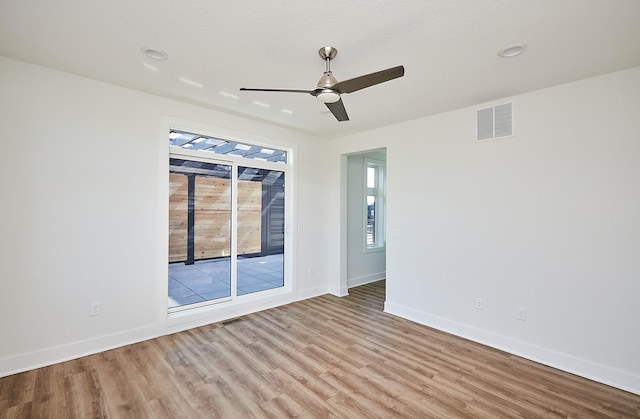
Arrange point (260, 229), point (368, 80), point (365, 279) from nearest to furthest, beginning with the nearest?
point (368, 80) < point (260, 229) < point (365, 279)

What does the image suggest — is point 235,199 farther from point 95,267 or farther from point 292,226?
point 95,267

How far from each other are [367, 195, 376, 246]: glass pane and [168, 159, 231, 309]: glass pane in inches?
116

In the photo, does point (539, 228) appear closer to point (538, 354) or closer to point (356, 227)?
point (538, 354)

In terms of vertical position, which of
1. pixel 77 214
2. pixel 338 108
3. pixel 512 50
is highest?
pixel 512 50

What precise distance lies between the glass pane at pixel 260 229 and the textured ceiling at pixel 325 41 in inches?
61.3

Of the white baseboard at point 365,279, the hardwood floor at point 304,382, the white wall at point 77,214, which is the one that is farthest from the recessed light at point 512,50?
the white baseboard at point 365,279

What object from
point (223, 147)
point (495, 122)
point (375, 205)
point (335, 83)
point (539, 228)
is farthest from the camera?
point (375, 205)

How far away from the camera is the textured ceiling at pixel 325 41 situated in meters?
1.87

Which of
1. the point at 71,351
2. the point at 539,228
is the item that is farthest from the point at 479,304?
the point at 71,351

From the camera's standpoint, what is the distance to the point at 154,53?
243 cm

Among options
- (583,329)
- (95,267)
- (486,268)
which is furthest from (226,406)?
(583,329)

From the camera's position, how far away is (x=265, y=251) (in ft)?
15.1

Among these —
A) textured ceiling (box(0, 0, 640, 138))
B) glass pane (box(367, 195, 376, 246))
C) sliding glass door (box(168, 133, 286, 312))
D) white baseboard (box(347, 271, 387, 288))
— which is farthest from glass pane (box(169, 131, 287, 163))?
white baseboard (box(347, 271, 387, 288))

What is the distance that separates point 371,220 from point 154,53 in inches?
184
